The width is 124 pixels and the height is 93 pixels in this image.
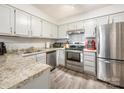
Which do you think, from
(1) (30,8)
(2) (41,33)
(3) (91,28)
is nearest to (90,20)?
(3) (91,28)

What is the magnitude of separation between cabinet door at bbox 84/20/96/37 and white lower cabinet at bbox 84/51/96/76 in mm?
793

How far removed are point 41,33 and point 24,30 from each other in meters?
0.78

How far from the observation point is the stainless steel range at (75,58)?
291 cm

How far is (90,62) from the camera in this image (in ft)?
8.71

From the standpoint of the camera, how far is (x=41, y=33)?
3.01m

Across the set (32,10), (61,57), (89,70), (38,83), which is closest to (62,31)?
(61,57)

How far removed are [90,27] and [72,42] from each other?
1.13 meters

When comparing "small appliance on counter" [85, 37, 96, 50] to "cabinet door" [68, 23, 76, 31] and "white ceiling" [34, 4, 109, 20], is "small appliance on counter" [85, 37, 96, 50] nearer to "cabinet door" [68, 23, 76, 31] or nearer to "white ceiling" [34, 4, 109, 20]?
"cabinet door" [68, 23, 76, 31]

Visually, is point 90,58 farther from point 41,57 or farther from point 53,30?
point 53,30

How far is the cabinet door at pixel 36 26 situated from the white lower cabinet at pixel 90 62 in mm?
1925

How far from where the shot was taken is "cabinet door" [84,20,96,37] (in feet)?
9.63

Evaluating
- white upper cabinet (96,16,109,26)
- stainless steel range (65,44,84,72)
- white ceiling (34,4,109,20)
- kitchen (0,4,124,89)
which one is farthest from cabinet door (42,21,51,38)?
white upper cabinet (96,16,109,26)

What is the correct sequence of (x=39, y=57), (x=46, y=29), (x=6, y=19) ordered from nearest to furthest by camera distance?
(x=6, y=19)
(x=39, y=57)
(x=46, y=29)

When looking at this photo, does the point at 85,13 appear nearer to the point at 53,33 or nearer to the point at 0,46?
the point at 53,33
